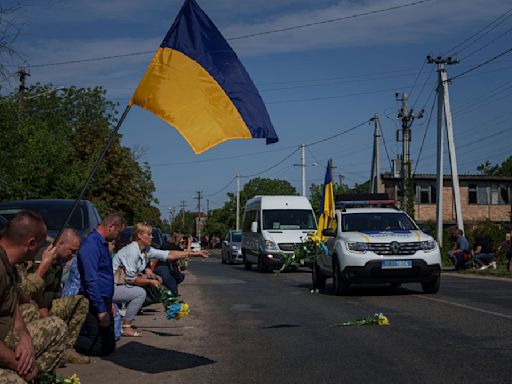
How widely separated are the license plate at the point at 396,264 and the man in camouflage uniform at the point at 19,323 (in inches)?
448

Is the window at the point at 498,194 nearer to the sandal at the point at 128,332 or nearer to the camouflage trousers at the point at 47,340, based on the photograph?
the sandal at the point at 128,332

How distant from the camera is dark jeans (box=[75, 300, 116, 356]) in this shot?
9039mm

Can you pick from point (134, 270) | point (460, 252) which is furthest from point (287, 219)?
point (134, 270)

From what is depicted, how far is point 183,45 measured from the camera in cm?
832

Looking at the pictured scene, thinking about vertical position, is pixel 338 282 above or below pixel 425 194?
below

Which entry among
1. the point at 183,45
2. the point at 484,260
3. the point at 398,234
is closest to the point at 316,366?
the point at 183,45

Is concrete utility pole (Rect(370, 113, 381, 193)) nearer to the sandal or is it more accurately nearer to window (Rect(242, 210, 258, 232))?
window (Rect(242, 210, 258, 232))

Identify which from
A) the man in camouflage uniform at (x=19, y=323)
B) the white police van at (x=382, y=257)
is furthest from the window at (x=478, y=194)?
the man in camouflage uniform at (x=19, y=323)

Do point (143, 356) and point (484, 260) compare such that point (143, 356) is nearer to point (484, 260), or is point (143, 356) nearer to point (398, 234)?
point (398, 234)

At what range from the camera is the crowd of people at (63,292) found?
5086 mm

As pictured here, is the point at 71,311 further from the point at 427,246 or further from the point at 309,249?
the point at 427,246

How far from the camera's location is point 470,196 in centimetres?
7625

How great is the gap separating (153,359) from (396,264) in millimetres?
8559

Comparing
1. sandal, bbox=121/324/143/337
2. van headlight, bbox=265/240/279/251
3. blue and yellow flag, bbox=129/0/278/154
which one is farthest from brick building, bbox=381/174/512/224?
blue and yellow flag, bbox=129/0/278/154
